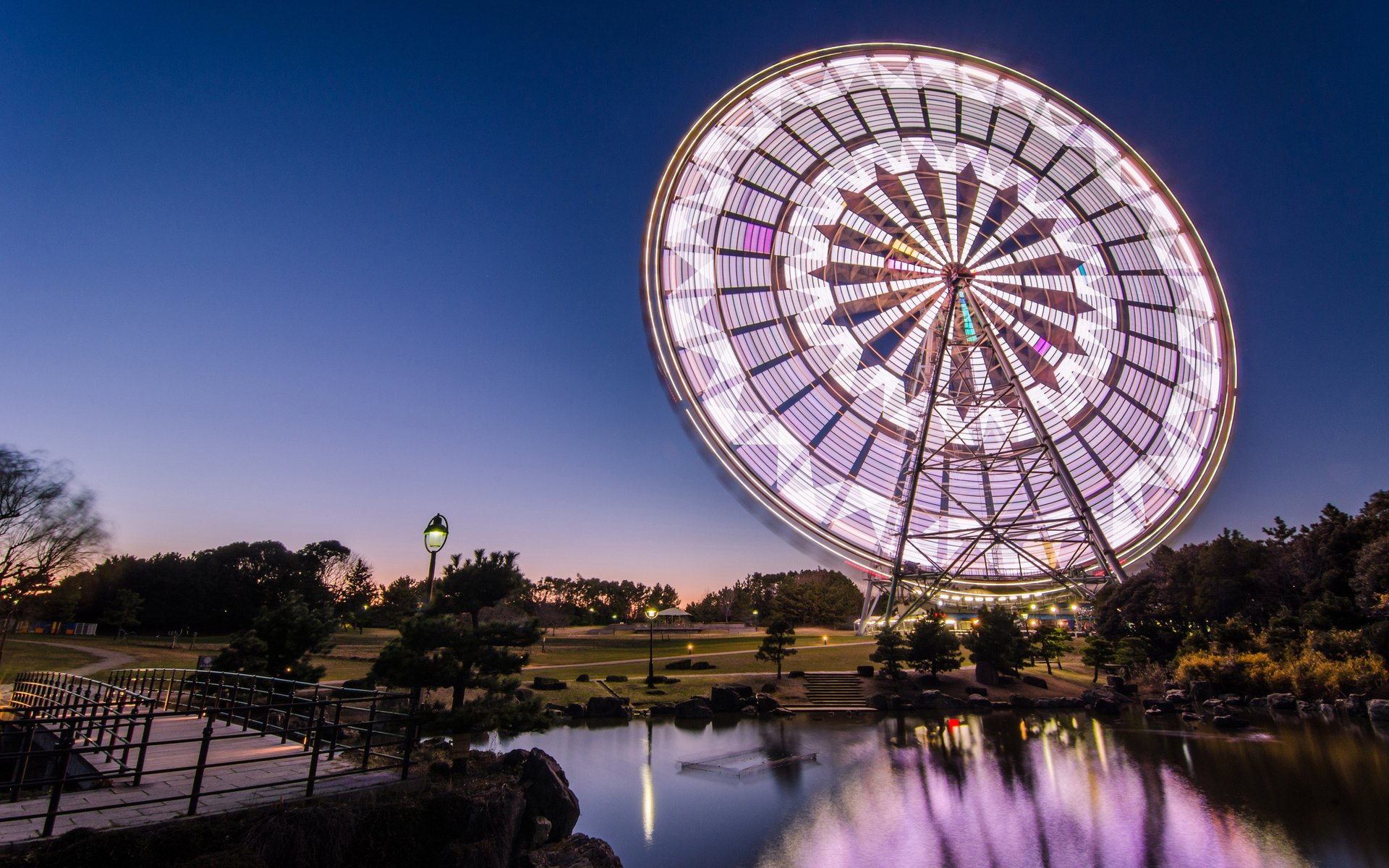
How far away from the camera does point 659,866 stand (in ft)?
32.7

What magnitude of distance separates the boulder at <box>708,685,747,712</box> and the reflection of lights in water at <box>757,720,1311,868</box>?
1112 cm

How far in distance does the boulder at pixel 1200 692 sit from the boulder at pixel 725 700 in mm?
18358

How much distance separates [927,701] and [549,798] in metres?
23.9

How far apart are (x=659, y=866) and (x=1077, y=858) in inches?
247

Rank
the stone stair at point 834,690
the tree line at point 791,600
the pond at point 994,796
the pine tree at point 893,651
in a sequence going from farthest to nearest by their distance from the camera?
the tree line at point 791,600
the pine tree at point 893,651
the stone stair at point 834,690
the pond at point 994,796

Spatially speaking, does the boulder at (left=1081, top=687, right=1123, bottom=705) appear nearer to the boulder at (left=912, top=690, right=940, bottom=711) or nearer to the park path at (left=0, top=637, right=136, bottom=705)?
the boulder at (left=912, top=690, right=940, bottom=711)

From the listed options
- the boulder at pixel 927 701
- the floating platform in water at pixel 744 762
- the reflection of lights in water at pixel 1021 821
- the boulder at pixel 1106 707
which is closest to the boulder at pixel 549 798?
the reflection of lights in water at pixel 1021 821

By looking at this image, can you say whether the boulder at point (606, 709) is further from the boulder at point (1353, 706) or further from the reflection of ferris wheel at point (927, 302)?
the boulder at point (1353, 706)

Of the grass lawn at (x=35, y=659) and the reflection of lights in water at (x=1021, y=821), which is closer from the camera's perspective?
the reflection of lights in water at (x=1021, y=821)

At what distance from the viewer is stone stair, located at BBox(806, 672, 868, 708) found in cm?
2997

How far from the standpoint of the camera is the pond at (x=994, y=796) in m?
10.0

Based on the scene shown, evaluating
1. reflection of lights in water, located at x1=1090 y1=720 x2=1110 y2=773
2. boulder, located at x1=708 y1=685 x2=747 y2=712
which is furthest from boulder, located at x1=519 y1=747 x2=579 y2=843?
boulder, located at x1=708 y1=685 x2=747 y2=712

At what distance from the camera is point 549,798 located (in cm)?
1049

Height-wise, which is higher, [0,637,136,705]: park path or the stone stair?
[0,637,136,705]: park path
